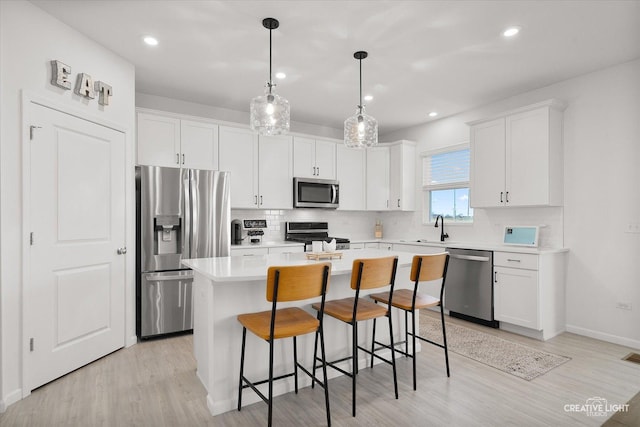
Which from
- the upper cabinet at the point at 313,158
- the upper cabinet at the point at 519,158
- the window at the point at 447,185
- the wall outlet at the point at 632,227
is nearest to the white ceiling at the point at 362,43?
the upper cabinet at the point at 519,158

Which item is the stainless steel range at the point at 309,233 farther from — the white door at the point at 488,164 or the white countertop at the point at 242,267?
the white countertop at the point at 242,267

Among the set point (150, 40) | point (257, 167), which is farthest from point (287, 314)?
point (257, 167)

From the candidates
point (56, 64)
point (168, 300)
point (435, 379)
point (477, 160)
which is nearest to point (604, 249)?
point (477, 160)

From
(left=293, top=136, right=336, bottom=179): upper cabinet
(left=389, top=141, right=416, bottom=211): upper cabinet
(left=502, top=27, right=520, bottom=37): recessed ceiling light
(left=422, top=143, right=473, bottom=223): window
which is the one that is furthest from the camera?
(left=389, top=141, right=416, bottom=211): upper cabinet

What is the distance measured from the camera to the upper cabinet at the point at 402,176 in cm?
561

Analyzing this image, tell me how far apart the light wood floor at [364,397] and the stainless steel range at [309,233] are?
7.52ft

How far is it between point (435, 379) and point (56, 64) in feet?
12.3

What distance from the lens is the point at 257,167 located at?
15.8ft

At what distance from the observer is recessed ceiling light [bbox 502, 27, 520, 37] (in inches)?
113

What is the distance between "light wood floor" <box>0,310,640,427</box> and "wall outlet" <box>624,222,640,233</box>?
4.05 feet

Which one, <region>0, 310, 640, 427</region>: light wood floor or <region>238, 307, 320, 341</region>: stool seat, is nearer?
<region>238, 307, 320, 341</region>: stool seat

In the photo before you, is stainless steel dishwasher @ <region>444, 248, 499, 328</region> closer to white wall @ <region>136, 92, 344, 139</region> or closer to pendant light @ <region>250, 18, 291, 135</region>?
pendant light @ <region>250, 18, 291, 135</region>

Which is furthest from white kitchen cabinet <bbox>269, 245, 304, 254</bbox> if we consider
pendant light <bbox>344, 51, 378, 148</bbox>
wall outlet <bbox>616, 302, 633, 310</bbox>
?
wall outlet <bbox>616, 302, 633, 310</bbox>

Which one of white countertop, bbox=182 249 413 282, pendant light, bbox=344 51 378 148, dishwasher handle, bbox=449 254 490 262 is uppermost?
pendant light, bbox=344 51 378 148
